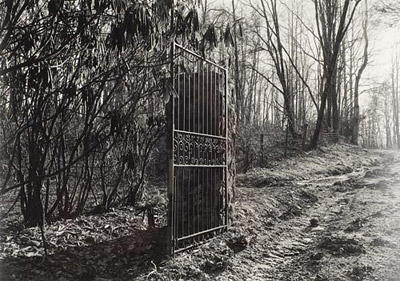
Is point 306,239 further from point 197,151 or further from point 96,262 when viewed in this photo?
point 96,262

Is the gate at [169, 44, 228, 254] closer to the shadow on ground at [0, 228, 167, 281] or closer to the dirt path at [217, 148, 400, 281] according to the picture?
the shadow on ground at [0, 228, 167, 281]

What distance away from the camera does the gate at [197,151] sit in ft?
13.3

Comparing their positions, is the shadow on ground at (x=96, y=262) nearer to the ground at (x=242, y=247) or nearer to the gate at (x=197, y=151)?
the ground at (x=242, y=247)

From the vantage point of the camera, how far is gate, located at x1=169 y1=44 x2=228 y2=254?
406 centimetres

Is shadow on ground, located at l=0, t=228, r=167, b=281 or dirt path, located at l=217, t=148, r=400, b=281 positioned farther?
dirt path, located at l=217, t=148, r=400, b=281

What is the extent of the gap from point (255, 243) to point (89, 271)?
229 centimetres

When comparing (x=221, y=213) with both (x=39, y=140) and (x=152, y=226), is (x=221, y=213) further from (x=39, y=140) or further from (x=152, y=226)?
(x=39, y=140)

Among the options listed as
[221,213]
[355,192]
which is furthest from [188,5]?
[355,192]

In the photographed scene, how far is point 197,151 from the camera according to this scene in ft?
14.5

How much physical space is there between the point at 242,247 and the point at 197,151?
1406mm

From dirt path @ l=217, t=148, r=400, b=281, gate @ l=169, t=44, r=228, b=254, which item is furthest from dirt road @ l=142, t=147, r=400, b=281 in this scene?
gate @ l=169, t=44, r=228, b=254

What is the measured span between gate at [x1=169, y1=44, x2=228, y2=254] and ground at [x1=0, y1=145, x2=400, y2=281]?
0.27 metres

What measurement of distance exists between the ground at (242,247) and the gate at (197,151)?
267mm

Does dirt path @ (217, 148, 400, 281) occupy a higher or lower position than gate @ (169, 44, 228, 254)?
lower
